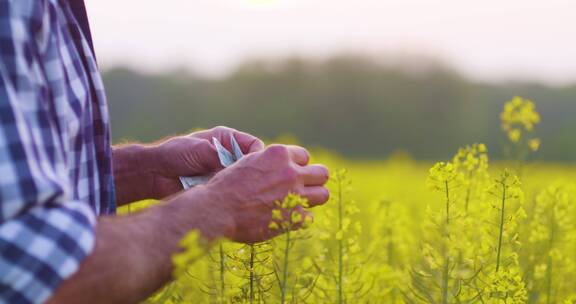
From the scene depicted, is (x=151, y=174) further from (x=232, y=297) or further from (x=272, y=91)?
(x=272, y=91)

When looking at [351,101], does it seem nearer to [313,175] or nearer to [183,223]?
[313,175]

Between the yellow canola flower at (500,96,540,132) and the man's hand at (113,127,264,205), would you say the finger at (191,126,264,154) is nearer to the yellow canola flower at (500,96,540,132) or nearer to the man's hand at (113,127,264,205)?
the man's hand at (113,127,264,205)

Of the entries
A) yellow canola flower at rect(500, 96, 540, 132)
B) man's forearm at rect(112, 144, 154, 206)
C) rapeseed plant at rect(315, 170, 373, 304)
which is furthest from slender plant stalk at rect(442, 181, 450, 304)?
yellow canola flower at rect(500, 96, 540, 132)

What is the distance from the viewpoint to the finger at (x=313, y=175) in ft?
6.77

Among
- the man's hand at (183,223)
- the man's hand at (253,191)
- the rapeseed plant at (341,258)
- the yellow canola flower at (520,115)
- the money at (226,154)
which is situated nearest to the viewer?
the man's hand at (183,223)

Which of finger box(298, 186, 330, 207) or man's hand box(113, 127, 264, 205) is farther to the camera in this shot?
man's hand box(113, 127, 264, 205)

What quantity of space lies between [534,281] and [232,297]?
163 centimetres

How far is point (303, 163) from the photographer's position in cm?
215

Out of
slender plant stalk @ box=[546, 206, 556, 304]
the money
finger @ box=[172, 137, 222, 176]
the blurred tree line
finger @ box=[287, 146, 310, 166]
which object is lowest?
the blurred tree line

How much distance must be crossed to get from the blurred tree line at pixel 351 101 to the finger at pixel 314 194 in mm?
35437

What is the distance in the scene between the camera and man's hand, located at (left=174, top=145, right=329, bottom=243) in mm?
1913

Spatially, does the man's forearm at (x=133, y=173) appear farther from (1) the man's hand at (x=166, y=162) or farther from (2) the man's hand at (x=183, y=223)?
(2) the man's hand at (x=183, y=223)

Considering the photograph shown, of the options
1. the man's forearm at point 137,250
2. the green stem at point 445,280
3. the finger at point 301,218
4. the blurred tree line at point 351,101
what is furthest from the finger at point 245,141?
the blurred tree line at point 351,101

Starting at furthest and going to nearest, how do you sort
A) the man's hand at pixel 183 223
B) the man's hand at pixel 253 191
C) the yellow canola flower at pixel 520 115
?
the yellow canola flower at pixel 520 115 → the man's hand at pixel 253 191 → the man's hand at pixel 183 223
